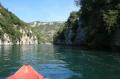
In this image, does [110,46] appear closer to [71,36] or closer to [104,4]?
[104,4]

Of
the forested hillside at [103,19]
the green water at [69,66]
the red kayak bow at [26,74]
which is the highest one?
the forested hillside at [103,19]

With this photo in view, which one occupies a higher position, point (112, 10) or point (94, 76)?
point (112, 10)

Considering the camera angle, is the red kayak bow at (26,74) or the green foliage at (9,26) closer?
the red kayak bow at (26,74)

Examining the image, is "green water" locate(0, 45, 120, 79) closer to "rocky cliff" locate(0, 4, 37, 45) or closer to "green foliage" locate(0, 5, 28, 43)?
"rocky cliff" locate(0, 4, 37, 45)

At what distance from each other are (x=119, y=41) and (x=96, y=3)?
9.12 meters

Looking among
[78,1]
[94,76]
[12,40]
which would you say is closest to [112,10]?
[78,1]

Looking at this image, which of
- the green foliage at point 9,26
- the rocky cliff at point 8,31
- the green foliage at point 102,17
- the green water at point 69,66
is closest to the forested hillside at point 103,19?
the green foliage at point 102,17

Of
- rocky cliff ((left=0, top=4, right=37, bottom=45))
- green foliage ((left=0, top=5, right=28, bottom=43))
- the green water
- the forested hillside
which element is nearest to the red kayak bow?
the green water

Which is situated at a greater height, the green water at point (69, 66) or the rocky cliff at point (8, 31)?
the rocky cliff at point (8, 31)

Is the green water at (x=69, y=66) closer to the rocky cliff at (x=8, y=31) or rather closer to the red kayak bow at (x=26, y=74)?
the red kayak bow at (x=26, y=74)

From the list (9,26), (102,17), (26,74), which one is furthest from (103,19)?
(9,26)

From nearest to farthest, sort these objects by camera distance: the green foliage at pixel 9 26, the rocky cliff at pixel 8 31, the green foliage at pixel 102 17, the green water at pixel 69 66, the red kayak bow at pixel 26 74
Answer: the red kayak bow at pixel 26 74 < the green water at pixel 69 66 < the green foliage at pixel 102 17 < the rocky cliff at pixel 8 31 < the green foliage at pixel 9 26

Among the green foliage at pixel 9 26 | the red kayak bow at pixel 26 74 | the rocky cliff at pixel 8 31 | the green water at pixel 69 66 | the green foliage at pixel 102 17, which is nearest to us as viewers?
the red kayak bow at pixel 26 74

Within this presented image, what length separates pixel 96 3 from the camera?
6228 centimetres
